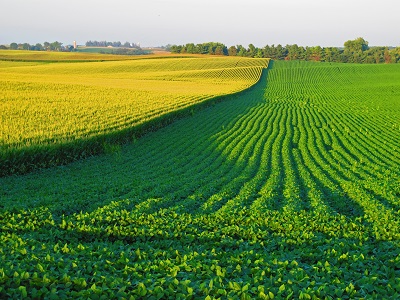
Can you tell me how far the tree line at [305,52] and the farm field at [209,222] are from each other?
138 metres

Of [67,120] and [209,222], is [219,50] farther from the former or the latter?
[209,222]

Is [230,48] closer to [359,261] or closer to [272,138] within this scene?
[272,138]

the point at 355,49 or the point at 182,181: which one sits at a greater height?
the point at 355,49

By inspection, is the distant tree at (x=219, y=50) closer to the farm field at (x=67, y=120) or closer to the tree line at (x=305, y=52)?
the tree line at (x=305, y=52)

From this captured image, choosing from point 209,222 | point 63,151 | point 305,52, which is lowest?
point 209,222

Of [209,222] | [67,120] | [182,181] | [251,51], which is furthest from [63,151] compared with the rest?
[251,51]

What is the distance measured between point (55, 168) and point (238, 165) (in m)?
8.45

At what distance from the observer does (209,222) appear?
10547 mm

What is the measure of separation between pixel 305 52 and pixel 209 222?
15696cm

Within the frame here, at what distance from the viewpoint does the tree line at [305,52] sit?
149 metres

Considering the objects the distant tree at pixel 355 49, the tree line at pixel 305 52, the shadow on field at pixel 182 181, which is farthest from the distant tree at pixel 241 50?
the shadow on field at pixel 182 181

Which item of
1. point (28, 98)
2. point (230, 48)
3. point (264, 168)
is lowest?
point (264, 168)

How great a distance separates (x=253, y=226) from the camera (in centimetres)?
1023

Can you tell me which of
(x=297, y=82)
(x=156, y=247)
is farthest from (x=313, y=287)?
(x=297, y=82)
